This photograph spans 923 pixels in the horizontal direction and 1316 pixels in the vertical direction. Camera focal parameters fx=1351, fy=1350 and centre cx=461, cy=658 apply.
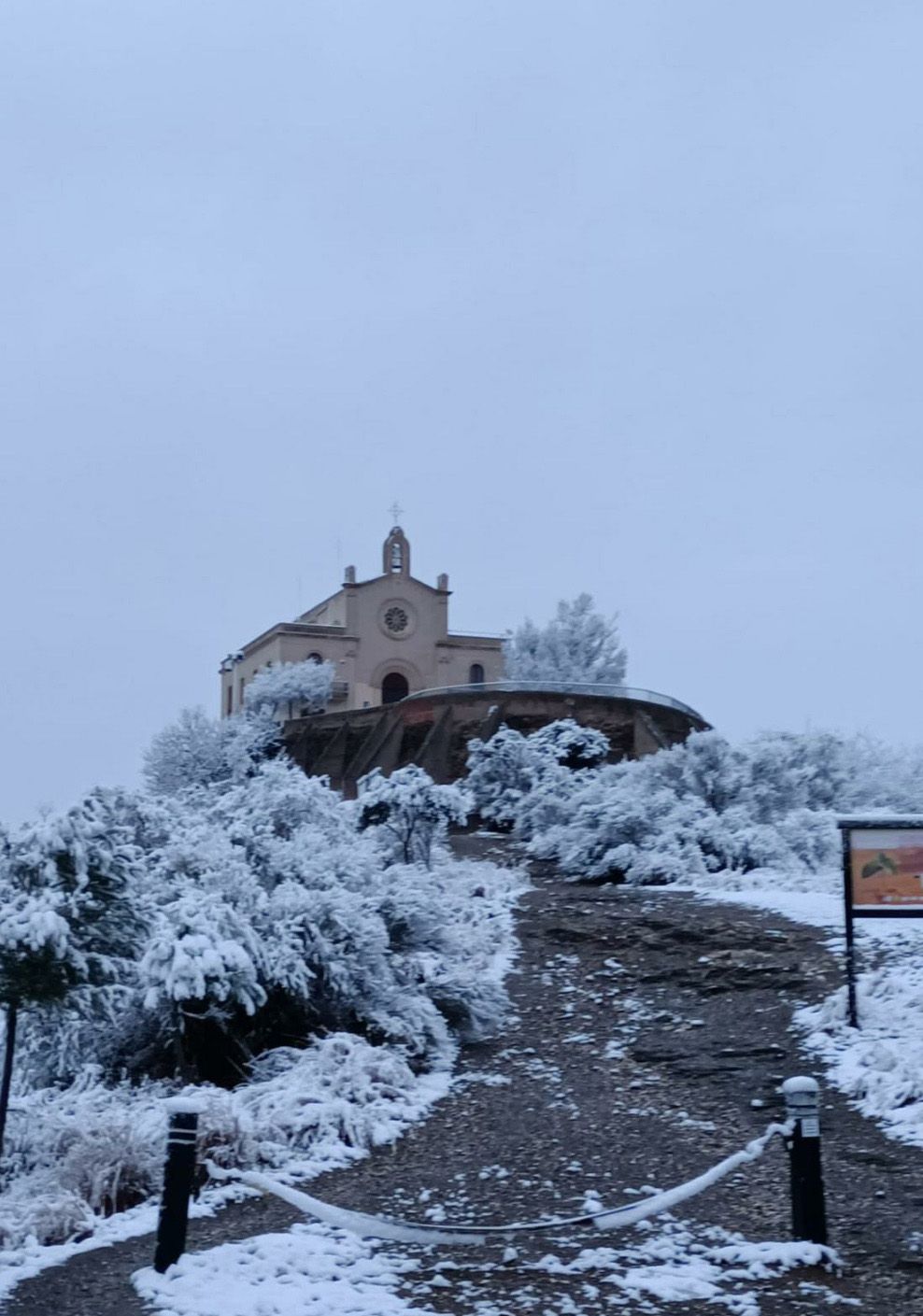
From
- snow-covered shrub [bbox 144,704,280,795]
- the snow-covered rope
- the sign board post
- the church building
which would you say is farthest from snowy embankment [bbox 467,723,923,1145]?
the church building

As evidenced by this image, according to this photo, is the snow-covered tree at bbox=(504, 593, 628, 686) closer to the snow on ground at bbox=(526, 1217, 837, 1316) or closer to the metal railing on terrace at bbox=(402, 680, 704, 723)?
the metal railing on terrace at bbox=(402, 680, 704, 723)

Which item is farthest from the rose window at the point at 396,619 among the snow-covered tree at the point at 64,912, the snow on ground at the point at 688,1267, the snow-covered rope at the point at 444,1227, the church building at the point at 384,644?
the snow-covered rope at the point at 444,1227

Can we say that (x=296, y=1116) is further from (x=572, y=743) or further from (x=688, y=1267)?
(x=572, y=743)

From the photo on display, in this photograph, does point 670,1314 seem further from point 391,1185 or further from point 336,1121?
point 336,1121

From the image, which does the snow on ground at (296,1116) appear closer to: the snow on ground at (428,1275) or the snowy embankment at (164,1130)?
the snowy embankment at (164,1130)

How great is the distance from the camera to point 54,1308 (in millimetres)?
5523

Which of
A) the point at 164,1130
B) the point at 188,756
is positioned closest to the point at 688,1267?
the point at 164,1130

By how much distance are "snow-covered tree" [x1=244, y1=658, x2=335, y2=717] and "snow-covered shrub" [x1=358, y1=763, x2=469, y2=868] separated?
102 feet

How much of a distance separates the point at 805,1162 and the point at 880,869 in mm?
4822

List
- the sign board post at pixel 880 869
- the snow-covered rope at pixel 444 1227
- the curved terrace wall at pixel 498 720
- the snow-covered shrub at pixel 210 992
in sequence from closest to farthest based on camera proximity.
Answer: the snow-covered rope at pixel 444 1227
the snow-covered shrub at pixel 210 992
the sign board post at pixel 880 869
the curved terrace wall at pixel 498 720

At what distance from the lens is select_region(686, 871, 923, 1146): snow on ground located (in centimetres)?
848

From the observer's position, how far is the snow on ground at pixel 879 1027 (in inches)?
334

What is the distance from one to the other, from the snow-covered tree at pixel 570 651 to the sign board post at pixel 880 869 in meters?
46.2

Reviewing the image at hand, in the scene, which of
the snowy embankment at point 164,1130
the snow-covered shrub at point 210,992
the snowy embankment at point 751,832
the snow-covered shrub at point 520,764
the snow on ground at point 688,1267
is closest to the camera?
the snow on ground at point 688,1267
